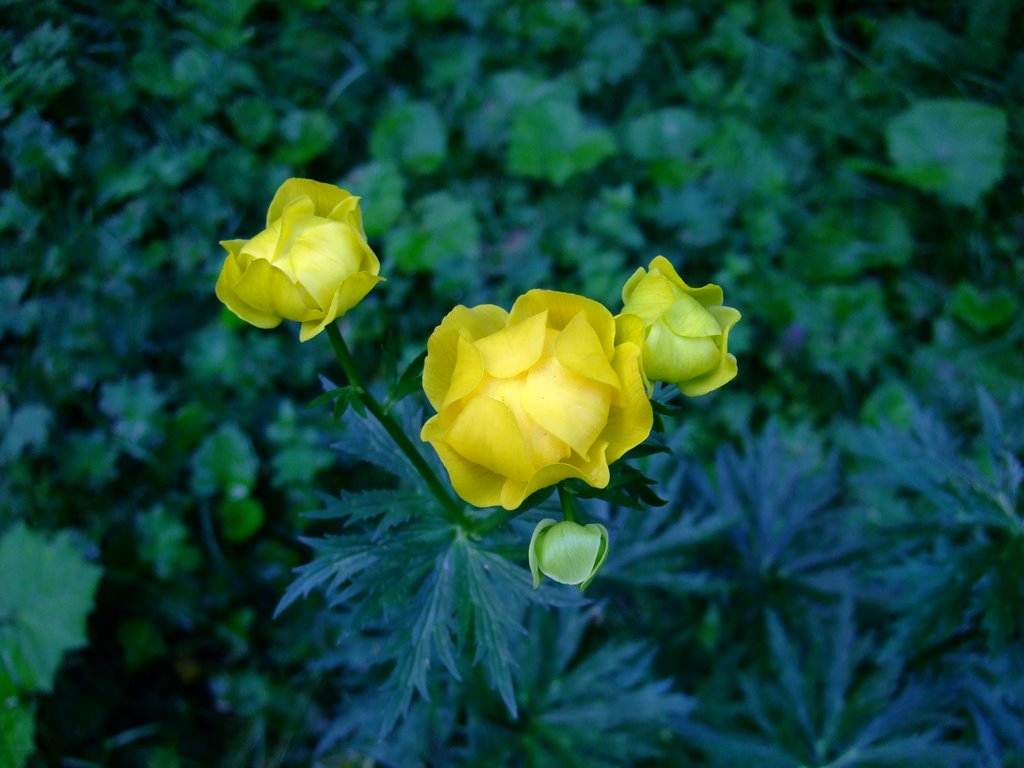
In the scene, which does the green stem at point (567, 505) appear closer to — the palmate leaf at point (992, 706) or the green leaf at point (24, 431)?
the palmate leaf at point (992, 706)

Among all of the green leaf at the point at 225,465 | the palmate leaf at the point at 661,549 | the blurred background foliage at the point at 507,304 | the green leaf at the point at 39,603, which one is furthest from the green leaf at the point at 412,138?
the green leaf at the point at 39,603

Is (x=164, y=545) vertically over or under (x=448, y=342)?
under

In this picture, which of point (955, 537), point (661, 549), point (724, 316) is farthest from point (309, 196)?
point (955, 537)

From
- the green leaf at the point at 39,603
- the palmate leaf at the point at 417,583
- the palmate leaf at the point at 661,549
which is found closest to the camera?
the palmate leaf at the point at 417,583

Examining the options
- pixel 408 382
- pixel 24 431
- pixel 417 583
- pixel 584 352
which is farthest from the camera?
pixel 24 431

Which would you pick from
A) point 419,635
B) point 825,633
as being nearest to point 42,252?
point 419,635

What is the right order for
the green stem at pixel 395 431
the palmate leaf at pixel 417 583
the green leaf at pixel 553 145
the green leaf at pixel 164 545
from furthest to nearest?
the green leaf at pixel 553 145, the green leaf at pixel 164 545, the palmate leaf at pixel 417 583, the green stem at pixel 395 431

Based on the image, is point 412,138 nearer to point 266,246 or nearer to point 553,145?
point 553,145
